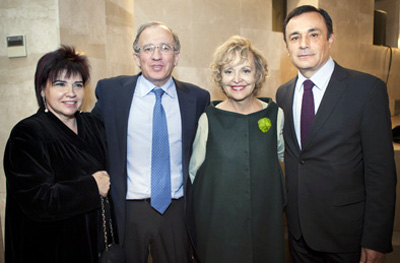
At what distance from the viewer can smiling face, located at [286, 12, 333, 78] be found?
182 centimetres

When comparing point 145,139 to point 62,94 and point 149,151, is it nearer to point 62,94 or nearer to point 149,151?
point 149,151

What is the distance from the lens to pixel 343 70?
1796mm

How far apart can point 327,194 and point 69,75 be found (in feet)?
5.44

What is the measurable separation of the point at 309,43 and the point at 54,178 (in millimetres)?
1699

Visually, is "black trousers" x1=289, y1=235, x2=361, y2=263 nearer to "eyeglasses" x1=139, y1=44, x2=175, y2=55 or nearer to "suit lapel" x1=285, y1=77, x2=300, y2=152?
"suit lapel" x1=285, y1=77, x2=300, y2=152

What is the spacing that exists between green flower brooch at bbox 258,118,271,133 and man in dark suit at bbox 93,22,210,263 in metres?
0.47

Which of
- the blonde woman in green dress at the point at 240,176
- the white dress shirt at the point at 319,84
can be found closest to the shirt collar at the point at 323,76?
the white dress shirt at the point at 319,84

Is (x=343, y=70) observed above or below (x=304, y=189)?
above

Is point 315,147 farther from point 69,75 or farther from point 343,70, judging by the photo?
point 69,75

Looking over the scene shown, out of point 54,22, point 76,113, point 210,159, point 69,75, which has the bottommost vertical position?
point 210,159

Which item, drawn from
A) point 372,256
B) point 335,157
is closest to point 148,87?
point 335,157

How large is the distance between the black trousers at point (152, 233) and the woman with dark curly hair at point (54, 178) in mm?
261

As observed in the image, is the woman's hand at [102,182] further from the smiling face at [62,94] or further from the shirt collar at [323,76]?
the shirt collar at [323,76]

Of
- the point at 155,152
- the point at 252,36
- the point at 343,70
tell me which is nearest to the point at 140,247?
the point at 155,152
